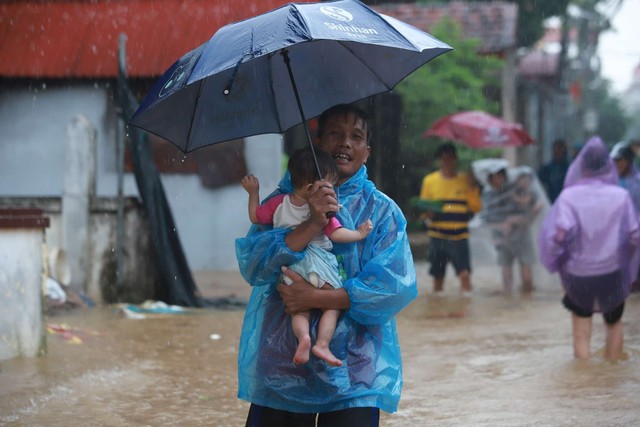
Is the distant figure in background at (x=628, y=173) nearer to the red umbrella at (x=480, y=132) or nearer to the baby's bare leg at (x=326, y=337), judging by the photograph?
the red umbrella at (x=480, y=132)

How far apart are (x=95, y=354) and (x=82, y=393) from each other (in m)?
1.51

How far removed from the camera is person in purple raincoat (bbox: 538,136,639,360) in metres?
7.96

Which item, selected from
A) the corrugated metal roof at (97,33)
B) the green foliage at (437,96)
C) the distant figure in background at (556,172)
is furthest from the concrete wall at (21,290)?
the green foliage at (437,96)

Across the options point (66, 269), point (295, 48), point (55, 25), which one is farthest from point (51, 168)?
point (295, 48)

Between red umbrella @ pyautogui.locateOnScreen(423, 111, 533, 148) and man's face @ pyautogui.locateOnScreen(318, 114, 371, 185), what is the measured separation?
34.8 ft

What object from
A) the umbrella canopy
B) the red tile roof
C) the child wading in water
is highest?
the red tile roof

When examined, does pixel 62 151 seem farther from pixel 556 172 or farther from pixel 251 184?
pixel 251 184

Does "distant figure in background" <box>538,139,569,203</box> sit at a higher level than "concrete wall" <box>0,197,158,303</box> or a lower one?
higher

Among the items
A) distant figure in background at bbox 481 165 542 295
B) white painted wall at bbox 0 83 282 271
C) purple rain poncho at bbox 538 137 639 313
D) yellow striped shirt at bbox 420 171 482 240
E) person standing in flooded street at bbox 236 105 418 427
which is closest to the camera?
person standing in flooded street at bbox 236 105 418 427

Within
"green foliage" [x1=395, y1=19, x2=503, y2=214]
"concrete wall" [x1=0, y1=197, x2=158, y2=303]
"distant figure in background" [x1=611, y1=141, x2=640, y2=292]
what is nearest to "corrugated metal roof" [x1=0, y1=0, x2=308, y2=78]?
"concrete wall" [x1=0, y1=197, x2=158, y2=303]

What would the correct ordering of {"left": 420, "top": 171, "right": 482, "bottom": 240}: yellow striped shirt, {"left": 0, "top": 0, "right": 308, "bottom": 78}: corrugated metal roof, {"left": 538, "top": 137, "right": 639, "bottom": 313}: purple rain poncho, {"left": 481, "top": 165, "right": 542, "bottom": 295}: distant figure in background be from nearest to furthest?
1. {"left": 538, "top": 137, "right": 639, "bottom": 313}: purple rain poncho
2. {"left": 420, "top": 171, "right": 482, "bottom": 240}: yellow striped shirt
3. {"left": 481, "top": 165, "right": 542, "bottom": 295}: distant figure in background
4. {"left": 0, "top": 0, "right": 308, "bottom": 78}: corrugated metal roof

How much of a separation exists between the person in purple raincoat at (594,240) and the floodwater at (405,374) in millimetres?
534

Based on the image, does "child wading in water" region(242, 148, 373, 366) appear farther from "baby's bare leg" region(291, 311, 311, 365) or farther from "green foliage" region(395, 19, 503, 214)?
"green foliage" region(395, 19, 503, 214)

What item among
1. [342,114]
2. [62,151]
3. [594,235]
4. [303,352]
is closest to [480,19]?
[62,151]
